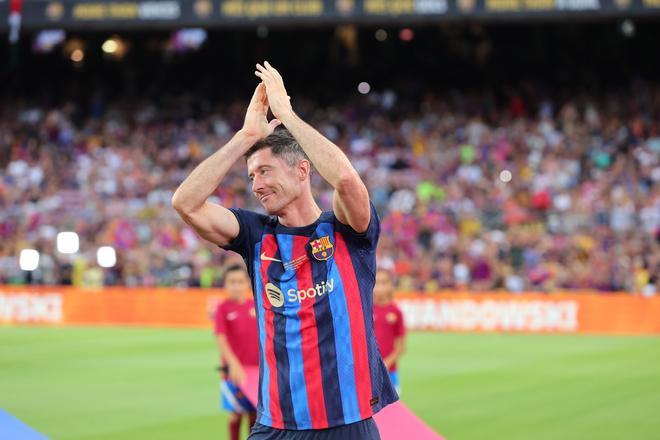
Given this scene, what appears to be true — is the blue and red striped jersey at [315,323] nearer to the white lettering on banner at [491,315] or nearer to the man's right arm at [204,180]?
the man's right arm at [204,180]

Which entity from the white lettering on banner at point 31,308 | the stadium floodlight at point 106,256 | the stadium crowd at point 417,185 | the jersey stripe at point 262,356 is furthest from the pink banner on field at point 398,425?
the stadium floodlight at point 106,256

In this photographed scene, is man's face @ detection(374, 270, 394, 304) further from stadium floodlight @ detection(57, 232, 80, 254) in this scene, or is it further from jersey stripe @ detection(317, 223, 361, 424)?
stadium floodlight @ detection(57, 232, 80, 254)

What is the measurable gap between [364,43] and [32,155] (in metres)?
11.5

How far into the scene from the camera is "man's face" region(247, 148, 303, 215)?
15.8 feet

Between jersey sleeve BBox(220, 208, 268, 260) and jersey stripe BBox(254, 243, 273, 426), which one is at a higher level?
jersey sleeve BBox(220, 208, 268, 260)

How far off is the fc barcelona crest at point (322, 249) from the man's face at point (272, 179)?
216 mm

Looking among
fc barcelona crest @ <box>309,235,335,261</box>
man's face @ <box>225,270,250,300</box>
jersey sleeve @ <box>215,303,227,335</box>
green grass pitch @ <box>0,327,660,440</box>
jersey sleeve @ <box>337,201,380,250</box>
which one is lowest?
green grass pitch @ <box>0,327,660,440</box>

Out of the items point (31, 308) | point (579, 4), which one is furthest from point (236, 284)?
point (31, 308)

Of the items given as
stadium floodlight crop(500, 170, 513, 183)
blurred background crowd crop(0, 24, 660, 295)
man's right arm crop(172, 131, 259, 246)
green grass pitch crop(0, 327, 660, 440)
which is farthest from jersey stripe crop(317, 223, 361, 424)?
stadium floodlight crop(500, 170, 513, 183)

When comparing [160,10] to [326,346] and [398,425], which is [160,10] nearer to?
[398,425]

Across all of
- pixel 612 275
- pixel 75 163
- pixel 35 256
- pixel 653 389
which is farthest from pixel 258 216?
pixel 75 163

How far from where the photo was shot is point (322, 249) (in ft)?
15.9

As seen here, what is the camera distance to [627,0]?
27781mm

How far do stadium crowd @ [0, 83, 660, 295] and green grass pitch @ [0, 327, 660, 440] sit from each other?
8.97 ft
